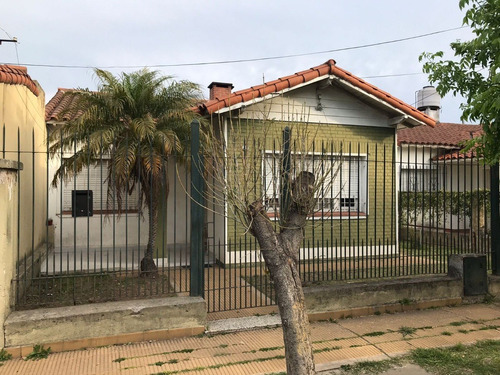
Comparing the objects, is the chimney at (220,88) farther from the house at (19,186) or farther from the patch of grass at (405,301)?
the patch of grass at (405,301)

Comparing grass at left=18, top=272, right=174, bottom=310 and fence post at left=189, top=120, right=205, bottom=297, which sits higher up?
fence post at left=189, top=120, right=205, bottom=297

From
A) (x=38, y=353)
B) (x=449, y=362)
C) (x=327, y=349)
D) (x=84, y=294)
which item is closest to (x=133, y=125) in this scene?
(x=84, y=294)

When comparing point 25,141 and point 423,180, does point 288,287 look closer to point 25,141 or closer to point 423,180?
point 423,180

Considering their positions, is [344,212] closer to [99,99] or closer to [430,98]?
[99,99]

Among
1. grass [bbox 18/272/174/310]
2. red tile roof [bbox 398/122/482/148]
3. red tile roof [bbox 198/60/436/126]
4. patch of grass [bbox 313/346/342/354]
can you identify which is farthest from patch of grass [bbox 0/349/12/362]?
red tile roof [bbox 398/122/482/148]

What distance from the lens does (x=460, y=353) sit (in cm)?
433

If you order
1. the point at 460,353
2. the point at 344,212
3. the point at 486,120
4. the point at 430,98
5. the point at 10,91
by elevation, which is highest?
the point at 430,98

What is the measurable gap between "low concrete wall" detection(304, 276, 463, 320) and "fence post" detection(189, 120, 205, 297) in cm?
147

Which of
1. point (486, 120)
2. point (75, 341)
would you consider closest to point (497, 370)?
point (486, 120)

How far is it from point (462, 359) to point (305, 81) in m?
6.19

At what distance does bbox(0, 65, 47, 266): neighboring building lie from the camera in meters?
5.46

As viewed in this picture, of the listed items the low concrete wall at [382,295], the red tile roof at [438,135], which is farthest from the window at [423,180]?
the red tile roof at [438,135]

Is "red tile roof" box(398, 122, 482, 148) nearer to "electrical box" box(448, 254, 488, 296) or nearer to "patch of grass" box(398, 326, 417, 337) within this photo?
"electrical box" box(448, 254, 488, 296)

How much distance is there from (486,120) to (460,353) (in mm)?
2547
